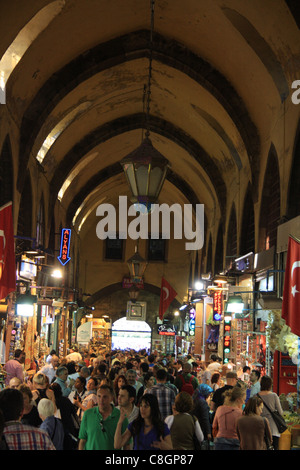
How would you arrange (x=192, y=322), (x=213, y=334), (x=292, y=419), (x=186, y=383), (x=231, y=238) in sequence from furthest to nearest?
(x=192, y=322)
(x=213, y=334)
(x=231, y=238)
(x=186, y=383)
(x=292, y=419)

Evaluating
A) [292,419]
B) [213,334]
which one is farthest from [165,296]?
[292,419]

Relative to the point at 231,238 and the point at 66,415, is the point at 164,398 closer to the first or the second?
the point at 66,415

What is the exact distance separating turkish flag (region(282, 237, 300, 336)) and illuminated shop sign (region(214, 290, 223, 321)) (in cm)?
1352

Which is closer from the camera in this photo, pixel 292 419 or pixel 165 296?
pixel 292 419

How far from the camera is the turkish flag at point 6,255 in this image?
7.09m

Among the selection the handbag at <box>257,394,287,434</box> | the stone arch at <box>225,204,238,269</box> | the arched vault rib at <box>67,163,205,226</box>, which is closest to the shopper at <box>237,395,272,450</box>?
the handbag at <box>257,394,287,434</box>

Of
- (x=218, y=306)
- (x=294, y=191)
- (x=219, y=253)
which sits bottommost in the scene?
(x=218, y=306)

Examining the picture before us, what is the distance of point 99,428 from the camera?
19.1 ft

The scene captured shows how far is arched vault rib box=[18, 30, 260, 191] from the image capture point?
16328 millimetres

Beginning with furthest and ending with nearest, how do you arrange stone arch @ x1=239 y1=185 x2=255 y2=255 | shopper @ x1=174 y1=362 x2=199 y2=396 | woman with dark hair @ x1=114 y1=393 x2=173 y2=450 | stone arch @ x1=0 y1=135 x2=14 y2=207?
stone arch @ x1=239 y1=185 x2=255 y2=255
stone arch @ x1=0 y1=135 x2=14 y2=207
shopper @ x1=174 y1=362 x2=199 y2=396
woman with dark hair @ x1=114 y1=393 x2=173 y2=450

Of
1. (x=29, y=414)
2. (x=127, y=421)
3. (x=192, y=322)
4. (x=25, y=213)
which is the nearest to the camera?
(x=127, y=421)

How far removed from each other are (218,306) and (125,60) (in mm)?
8678

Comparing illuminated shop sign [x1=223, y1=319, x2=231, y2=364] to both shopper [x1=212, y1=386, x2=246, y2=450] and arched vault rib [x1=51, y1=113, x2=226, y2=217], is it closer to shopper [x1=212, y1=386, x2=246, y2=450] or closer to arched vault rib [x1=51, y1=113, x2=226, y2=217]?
arched vault rib [x1=51, y1=113, x2=226, y2=217]

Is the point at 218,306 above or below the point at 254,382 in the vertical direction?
above
